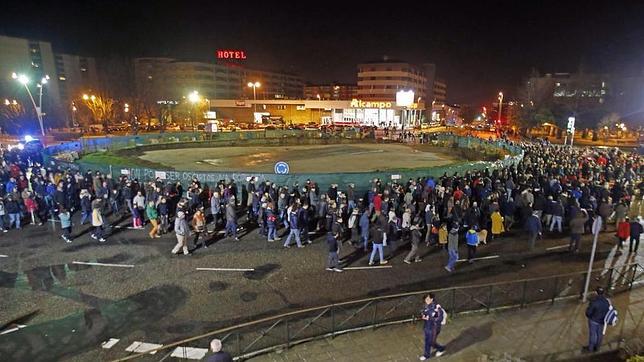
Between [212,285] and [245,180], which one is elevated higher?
[245,180]

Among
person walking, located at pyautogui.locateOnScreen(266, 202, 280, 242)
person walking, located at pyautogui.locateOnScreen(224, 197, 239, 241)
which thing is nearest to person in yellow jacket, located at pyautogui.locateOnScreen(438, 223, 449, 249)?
person walking, located at pyautogui.locateOnScreen(266, 202, 280, 242)

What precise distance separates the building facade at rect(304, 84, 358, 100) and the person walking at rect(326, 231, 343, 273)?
6431 inches

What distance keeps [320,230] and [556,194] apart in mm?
10331

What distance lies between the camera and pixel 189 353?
320 inches

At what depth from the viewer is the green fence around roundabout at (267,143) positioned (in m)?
20.0

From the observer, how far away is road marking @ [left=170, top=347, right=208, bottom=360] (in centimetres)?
802

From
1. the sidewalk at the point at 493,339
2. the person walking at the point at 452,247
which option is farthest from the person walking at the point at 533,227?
the sidewalk at the point at 493,339

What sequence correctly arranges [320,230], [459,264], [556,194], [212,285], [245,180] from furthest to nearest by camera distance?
[245,180]
[556,194]
[320,230]
[459,264]
[212,285]

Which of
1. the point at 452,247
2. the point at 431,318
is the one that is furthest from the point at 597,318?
the point at 452,247

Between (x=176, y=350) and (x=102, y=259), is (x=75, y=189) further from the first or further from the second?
(x=176, y=350)

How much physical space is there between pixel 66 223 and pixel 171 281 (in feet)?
19.2

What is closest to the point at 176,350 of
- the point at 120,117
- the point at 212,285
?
the point at 212,285

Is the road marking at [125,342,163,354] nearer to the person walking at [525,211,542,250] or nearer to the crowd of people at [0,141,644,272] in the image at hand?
the crowd of people at [0,141,644,272]

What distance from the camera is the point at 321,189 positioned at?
20.1 meters
